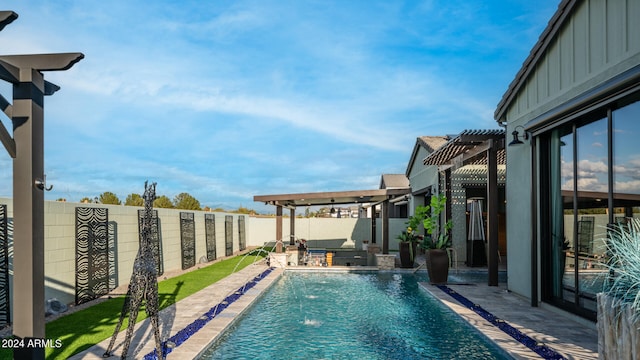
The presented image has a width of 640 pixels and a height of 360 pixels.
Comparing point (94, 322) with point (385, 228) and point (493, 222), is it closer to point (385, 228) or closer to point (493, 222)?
point (493, 222)

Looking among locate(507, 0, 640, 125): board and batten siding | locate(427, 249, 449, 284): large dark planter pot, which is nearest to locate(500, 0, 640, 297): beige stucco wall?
locate(507, 0, 640, 125): board and batten siding

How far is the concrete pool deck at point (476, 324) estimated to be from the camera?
5484 millimetres

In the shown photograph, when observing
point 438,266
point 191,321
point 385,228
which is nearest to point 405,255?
point 385,228

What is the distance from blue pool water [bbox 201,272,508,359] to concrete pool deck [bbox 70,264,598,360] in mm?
193

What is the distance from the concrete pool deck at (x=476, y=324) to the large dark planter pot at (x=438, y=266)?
26.8 inches

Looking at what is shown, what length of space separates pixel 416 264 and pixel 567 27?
33.8 ft

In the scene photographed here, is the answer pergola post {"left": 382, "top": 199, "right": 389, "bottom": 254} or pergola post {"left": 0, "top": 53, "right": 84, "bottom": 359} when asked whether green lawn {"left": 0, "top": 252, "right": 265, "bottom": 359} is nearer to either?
pergola post {"left": 0, "top": 53, "right": 84, "bottom": 359}

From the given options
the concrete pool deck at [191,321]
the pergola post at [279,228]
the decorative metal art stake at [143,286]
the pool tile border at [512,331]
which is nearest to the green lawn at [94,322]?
the concrete pool deck at [191,321]

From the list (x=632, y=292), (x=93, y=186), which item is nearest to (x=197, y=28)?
(x=632, y=292)

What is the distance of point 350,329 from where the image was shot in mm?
7141

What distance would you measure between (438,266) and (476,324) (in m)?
4.44

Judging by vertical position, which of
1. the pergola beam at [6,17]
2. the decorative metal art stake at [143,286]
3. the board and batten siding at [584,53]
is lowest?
the decorative metal art stake at [143,286]

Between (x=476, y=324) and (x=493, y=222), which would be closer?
(x=476, y=324)

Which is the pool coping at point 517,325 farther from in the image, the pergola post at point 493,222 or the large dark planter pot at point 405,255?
the large dark planter pot at point 405,255
